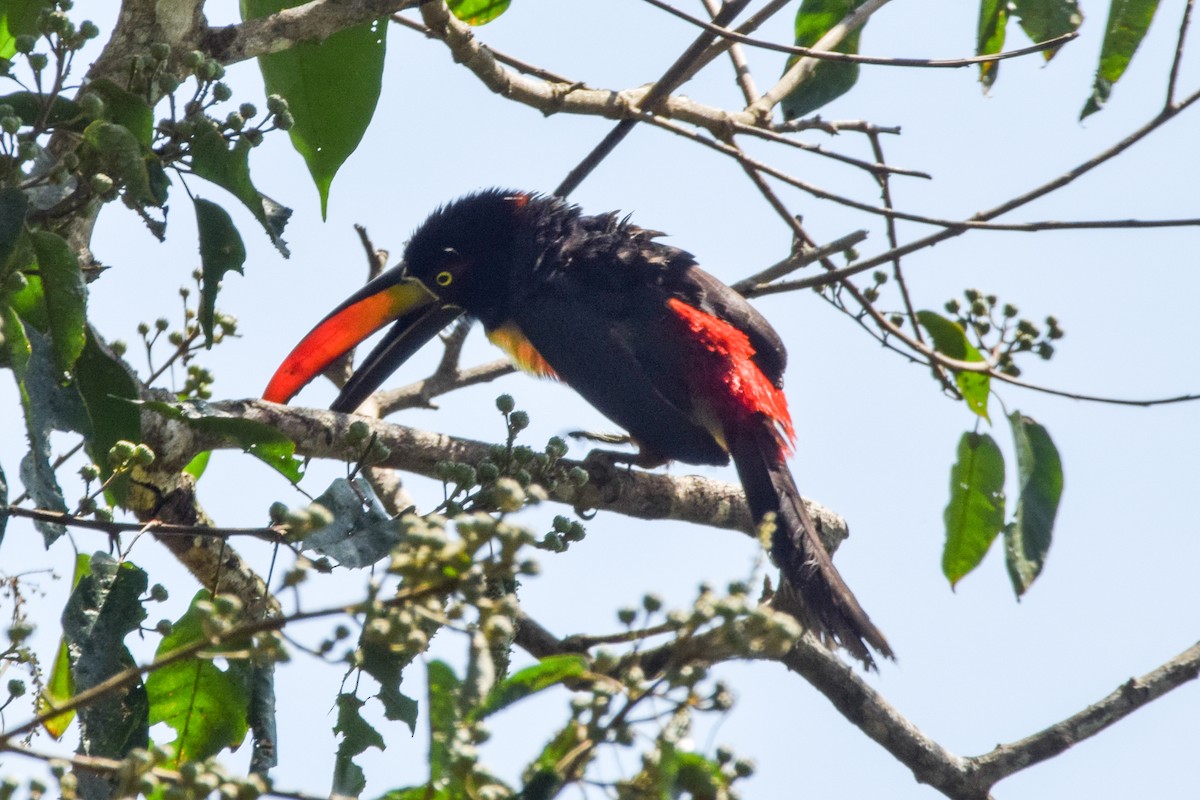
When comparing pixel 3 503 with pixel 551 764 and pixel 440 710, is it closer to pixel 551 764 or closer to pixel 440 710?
pixel 440 710

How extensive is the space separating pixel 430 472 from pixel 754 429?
1331mm

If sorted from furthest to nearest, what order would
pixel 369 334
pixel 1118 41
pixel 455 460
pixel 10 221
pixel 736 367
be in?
pixel 369 334, pixel 736 367, pixel 1118 41, pixel 455 460, pixel 10 221

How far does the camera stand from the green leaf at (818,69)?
3.80 metres

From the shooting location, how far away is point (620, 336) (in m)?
4.08

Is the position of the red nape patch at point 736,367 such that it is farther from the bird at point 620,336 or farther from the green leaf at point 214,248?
the green leaf at point 214,248

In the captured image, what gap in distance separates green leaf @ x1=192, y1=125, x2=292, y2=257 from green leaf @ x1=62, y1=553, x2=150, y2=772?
63 cm

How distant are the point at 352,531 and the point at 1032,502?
2.15 m

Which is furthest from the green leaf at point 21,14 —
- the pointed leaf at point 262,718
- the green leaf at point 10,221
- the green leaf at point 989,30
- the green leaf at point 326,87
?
the green leaf at point 989,30

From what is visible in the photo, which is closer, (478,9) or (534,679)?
(534,679)

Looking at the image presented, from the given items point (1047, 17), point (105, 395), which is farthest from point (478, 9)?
point (105, 395)

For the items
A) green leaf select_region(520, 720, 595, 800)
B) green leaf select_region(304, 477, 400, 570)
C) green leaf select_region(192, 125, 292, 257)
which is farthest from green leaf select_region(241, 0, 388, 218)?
Result: green leaf select_region(520, 720, 595, 800)

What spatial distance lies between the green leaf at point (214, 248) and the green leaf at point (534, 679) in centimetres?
107

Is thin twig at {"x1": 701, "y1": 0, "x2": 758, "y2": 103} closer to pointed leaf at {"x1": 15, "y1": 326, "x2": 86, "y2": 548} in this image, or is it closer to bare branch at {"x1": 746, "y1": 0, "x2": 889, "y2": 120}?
bare branch at {"x1": 746, "y1": 0, "x2": 889, "y2": 120}

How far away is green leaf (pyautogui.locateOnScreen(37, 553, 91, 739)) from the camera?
2.18 m
